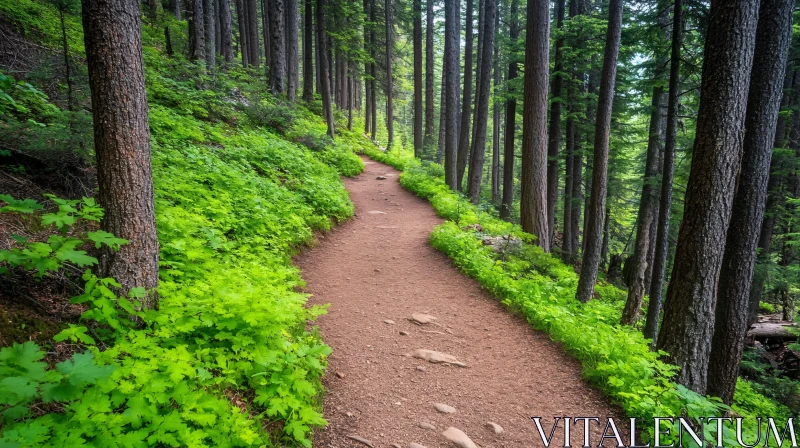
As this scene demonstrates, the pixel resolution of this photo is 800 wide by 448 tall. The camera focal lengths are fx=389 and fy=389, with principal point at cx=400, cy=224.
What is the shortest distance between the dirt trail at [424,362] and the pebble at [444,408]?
0.04 m

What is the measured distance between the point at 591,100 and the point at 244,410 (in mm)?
15204

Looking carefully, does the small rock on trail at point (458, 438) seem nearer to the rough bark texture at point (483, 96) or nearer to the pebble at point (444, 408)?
the pebble at point (444, 408)

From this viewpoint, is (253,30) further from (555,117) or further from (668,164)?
(668,164)

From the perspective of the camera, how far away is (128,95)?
357 cm

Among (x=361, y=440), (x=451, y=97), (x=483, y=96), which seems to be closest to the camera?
(x=361, y=440)

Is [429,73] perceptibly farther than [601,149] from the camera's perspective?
Yes

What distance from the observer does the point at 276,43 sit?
1709cm

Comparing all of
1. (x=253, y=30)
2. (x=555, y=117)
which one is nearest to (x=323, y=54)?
(x=253, y=30)

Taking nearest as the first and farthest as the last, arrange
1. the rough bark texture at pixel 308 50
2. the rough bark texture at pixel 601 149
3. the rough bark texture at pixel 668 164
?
the rough bark texture at pixel 668 164
the rough bark texture at pixel 601 149
the rough bark texture at pixel 308 50

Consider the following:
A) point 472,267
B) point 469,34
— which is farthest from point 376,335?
point 469,34

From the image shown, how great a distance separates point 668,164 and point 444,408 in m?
6.75

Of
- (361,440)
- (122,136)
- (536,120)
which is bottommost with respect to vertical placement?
(361,440)

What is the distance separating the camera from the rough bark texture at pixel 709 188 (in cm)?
472

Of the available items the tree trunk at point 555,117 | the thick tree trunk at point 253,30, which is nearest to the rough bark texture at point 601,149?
the tree trunk at point 555,117
